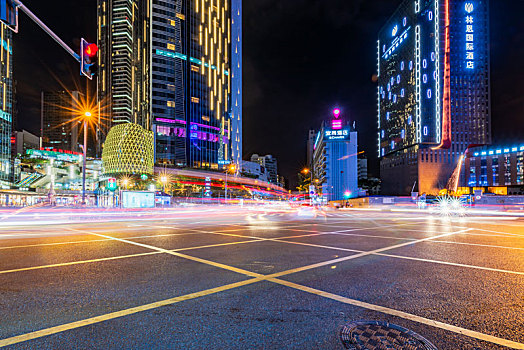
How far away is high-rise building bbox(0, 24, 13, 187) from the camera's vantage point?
7850 cm

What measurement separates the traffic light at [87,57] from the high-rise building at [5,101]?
90.0 metres

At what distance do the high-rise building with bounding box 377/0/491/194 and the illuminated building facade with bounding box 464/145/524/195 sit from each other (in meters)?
8.90

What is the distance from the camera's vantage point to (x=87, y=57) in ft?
31.5

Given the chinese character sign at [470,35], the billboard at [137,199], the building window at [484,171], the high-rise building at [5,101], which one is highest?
the chinese character sign at [470,35]

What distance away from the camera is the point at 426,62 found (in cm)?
9469

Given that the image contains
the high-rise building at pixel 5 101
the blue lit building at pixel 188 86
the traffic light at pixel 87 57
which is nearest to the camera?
the traffic light at pixel 87 57

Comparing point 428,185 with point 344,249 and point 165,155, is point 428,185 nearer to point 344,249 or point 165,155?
point 165,155

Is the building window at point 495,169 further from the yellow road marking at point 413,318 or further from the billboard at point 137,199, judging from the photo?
the yellow road marking at point 413,318

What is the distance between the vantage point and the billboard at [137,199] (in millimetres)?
28188

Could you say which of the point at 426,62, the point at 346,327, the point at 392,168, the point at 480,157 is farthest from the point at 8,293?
the point at 480,157

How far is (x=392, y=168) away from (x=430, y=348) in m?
123

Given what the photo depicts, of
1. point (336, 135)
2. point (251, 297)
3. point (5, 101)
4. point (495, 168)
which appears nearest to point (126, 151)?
point (5, 101)

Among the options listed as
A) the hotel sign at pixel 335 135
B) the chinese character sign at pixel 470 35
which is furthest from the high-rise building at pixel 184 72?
the chinese character sign at pixel 470 35

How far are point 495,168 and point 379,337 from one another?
13096cm
